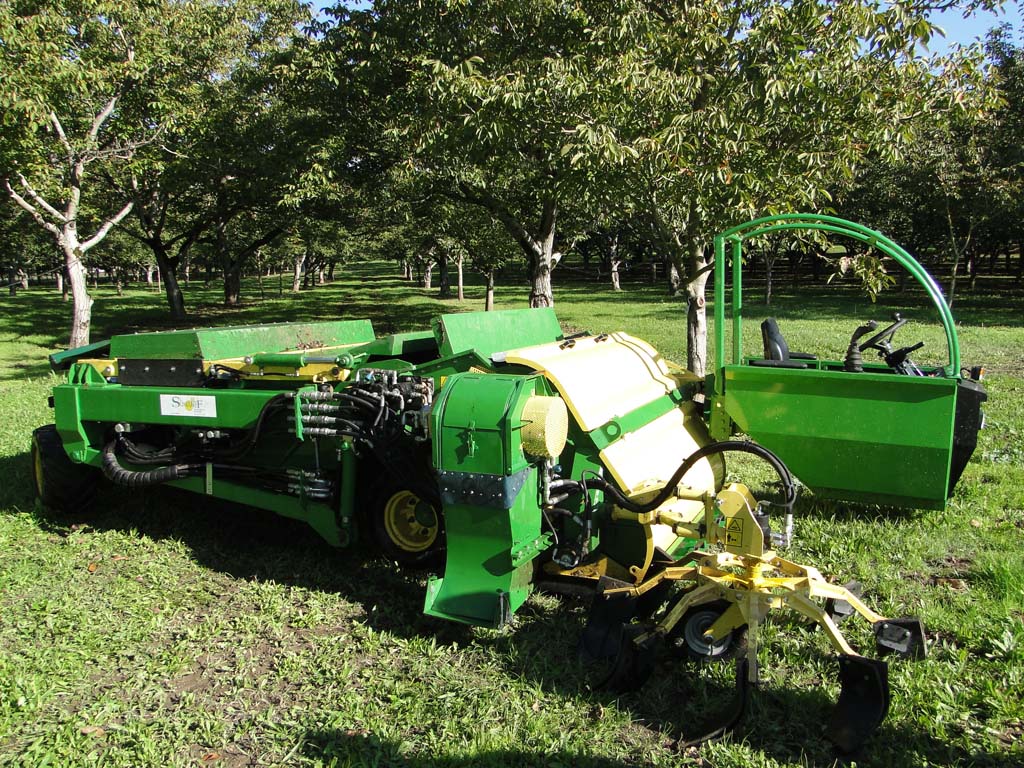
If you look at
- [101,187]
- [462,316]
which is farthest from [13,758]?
[101,187]

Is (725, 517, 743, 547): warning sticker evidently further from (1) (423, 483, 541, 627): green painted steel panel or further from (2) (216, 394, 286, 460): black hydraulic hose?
(2) (216, 394, 286, 460): black hydraulic hose

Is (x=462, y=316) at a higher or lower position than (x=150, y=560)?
higher

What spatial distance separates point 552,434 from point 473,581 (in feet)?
2.51

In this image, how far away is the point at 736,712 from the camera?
2783mm

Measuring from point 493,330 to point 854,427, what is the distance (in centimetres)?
204

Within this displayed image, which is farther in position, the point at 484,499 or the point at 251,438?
the point at 251,438

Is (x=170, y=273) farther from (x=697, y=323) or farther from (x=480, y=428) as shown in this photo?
(x=480, y=428)

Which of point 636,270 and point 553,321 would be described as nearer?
point 553,321

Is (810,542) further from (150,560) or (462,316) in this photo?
(150,560)

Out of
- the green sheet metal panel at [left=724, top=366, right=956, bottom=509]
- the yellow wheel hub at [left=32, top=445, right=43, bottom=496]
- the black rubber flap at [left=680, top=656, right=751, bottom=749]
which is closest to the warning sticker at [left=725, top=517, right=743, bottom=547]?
the black rubber flap at [left=680, top=656, right=751, bottom=749]

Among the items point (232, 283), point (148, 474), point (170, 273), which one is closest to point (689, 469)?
point (148, 474)

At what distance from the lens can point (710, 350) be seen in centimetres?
1277

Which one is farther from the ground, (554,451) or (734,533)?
(554,451)

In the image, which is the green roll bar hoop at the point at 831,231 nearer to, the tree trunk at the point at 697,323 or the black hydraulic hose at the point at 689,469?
the black hydraulic hose at the point at 689,469
